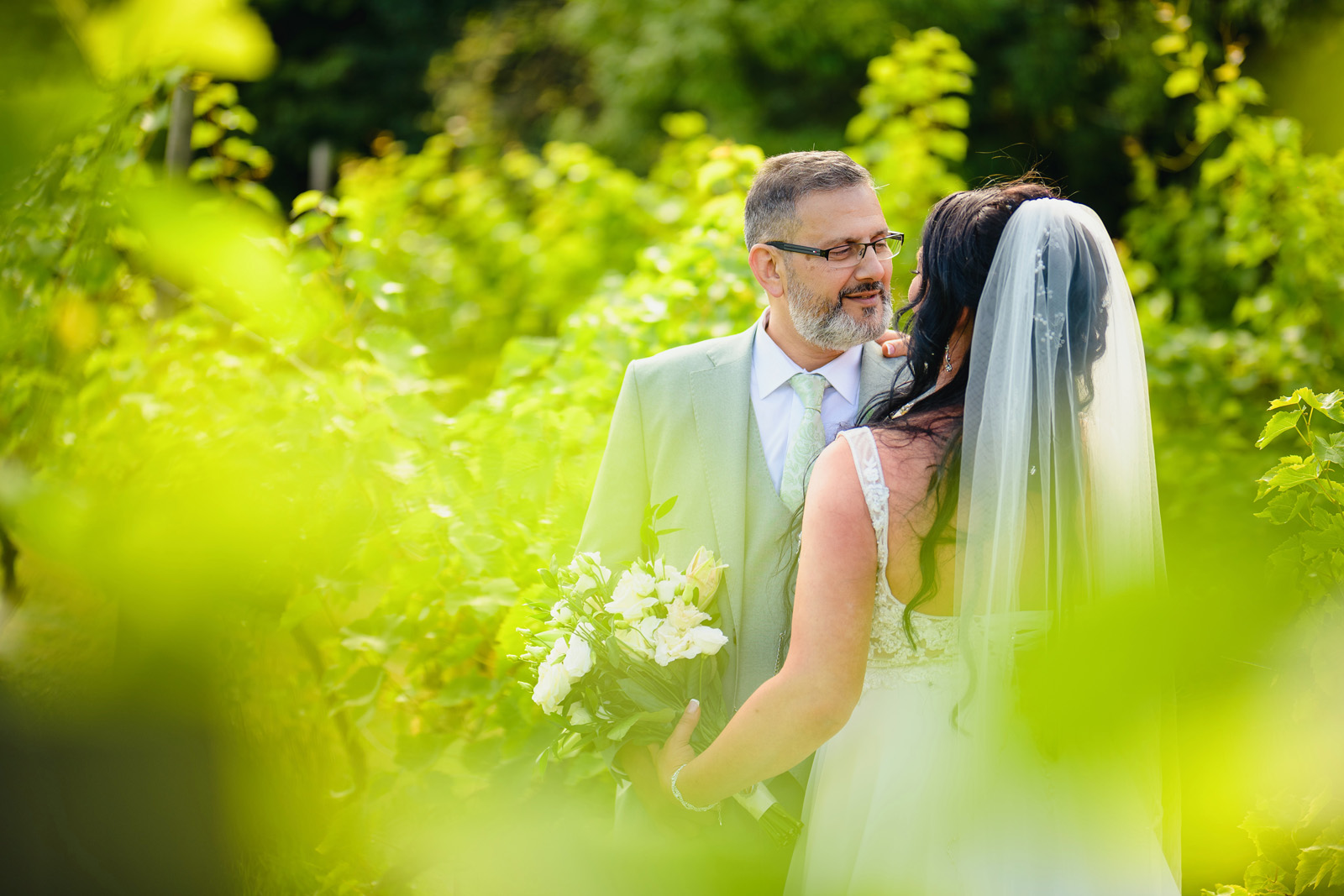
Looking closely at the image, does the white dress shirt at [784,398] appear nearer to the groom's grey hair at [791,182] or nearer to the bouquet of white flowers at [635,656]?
the groom's grey hair at [791,182]

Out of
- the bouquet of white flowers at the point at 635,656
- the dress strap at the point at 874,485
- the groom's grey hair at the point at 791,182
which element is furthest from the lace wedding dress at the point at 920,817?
the groom's grey hair at the point at 791,182

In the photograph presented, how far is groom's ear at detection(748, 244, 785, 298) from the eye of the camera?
7.43ft

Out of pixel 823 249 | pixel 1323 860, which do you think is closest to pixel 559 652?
pixel 823 249

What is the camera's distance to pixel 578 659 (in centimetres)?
181

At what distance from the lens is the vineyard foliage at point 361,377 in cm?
91

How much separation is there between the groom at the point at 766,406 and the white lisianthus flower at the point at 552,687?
1.26ft

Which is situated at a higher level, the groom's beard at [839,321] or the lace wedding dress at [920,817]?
the groom's beard at [839,321]

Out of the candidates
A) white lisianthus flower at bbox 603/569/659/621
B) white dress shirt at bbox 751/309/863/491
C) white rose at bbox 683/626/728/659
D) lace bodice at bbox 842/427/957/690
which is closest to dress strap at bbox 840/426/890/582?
lace bodice at bbox 842/427/957/690

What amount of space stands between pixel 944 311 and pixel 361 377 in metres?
1.84

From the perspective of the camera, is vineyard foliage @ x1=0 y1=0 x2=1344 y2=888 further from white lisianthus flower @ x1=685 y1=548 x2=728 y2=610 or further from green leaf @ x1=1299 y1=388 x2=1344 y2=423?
white lisianthus flower @ x1=685 y1=548 x2=728 y2=610

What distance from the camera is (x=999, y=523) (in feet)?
5.19

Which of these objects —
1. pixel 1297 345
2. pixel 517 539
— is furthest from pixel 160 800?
pixel 1297 345

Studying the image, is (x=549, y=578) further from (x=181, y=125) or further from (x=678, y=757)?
(x=181, y=125)

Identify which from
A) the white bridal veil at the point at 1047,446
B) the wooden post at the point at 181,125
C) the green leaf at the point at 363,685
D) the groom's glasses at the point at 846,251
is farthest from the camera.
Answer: the green leaf at the point at 363,685
